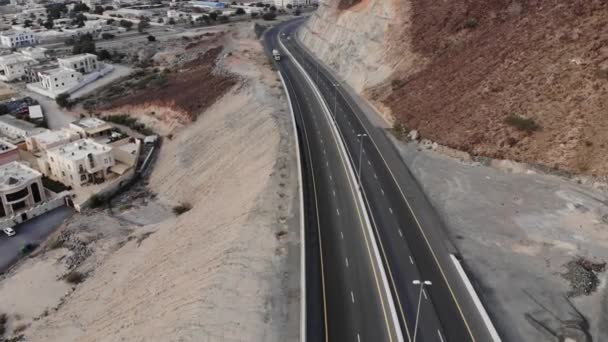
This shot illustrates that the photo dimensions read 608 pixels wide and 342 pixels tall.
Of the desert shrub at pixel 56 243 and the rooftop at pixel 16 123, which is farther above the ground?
the rooftop at pixel 16 123

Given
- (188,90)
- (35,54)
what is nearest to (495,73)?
(188,90)

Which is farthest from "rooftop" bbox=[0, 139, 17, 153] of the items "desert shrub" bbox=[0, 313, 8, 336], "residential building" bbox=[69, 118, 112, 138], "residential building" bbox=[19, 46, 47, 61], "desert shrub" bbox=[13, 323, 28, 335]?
"residential building" bbox=[19, 46, 47, 61]

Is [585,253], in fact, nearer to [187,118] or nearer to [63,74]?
[187,118]

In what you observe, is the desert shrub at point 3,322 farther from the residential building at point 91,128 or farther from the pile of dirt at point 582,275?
the pile of dirt at point 582,275

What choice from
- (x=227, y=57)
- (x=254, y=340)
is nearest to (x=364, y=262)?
(x=254, y=340)

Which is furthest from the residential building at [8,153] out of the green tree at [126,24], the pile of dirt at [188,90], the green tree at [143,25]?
the green tree at [126,24]

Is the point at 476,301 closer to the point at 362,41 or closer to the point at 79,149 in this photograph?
the point at 79,149
